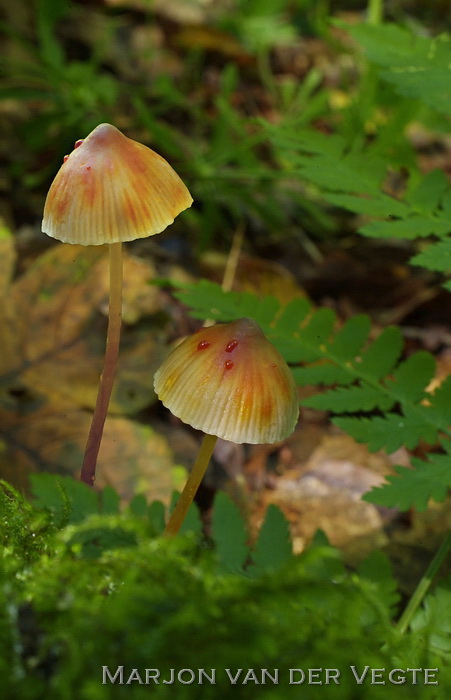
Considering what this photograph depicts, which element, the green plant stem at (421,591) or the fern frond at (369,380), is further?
the green plant stem at (421,591)

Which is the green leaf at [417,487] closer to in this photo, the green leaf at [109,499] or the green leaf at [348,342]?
the green leaf at [348,342]

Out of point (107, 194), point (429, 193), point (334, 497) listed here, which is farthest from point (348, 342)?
point (334, 497)

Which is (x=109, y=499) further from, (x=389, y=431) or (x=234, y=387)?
(x=389, y=431)

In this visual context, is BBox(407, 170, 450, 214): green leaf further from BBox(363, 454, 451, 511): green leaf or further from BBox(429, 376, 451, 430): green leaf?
BBox(363, 454, 451, 511): green leaf

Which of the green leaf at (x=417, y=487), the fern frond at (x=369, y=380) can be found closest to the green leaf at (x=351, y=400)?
the fern frond at (x=369, y=380)

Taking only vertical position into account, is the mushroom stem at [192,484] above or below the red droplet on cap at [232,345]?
below

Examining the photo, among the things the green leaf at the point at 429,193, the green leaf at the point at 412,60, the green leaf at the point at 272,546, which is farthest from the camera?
the green leaf at the point at 412,60
